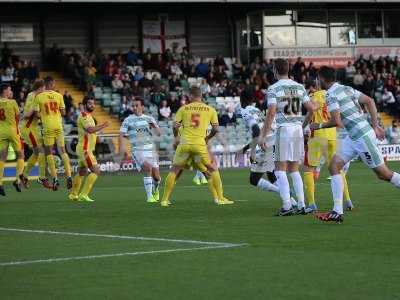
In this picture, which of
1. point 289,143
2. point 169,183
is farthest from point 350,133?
point 169,183

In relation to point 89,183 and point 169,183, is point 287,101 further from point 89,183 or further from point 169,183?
point 89,183

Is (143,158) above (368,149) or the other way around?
the other way around

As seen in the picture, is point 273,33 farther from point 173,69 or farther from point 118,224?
point 118,224

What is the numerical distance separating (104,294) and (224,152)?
1123 inches

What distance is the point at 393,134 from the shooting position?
135ft

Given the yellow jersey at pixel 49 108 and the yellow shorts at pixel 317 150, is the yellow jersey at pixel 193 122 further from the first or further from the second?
the yellow jersey at pixel 49 108

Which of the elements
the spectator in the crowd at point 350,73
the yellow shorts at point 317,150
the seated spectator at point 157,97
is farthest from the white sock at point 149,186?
the spectator in the crowd at point 350,73

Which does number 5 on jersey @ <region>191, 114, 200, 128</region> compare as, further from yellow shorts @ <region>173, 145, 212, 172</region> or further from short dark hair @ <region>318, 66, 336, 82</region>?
short dark hair @ <region>318, 66, 336, 82</region>

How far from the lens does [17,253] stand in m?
12.1

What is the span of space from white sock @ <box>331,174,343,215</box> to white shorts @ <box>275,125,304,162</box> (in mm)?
1449

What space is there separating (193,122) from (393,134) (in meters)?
23.5

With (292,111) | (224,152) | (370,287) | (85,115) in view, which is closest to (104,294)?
(370,287)

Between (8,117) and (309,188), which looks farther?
(8,117)

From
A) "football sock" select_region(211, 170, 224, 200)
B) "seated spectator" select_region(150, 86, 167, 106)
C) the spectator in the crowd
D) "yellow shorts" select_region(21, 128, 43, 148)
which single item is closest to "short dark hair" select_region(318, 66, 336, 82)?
"football sock" select_region(211, 170, 224, 200)
